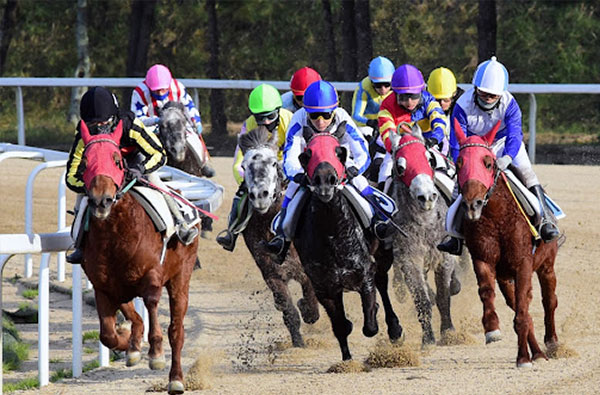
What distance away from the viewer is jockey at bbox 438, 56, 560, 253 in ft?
27.5

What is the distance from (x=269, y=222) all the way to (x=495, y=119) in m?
1.72

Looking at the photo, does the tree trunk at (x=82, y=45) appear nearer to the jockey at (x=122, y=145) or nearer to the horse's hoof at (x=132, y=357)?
the jockey at (x=122, y=145)

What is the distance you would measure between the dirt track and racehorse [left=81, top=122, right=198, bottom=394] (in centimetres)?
53

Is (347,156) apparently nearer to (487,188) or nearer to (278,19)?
(487,188)

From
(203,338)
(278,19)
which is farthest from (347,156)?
(278,19)

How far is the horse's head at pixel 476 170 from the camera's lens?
766cm

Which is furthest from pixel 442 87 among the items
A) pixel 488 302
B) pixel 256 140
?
pixel 488 302

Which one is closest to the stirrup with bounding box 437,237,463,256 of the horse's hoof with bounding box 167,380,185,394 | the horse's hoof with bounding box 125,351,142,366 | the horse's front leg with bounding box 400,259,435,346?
the horse's front leg with bounding box 400,259,435,346

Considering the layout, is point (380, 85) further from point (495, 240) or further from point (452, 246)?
point (495, 240)

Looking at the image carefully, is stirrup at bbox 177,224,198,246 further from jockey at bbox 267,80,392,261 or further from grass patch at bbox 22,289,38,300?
grass patch at bbox 22,289,38,300

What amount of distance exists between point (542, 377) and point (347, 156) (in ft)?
5.61

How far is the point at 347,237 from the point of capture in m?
8.24

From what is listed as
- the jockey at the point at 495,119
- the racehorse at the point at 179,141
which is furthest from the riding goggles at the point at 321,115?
the racehorse at the point at 179,141

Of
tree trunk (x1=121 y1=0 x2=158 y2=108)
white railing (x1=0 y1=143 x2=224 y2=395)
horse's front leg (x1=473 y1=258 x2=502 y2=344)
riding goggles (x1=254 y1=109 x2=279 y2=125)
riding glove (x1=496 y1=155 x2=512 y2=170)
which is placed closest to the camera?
white railing (x1=0 y1=143 x2=224 y2=395)
